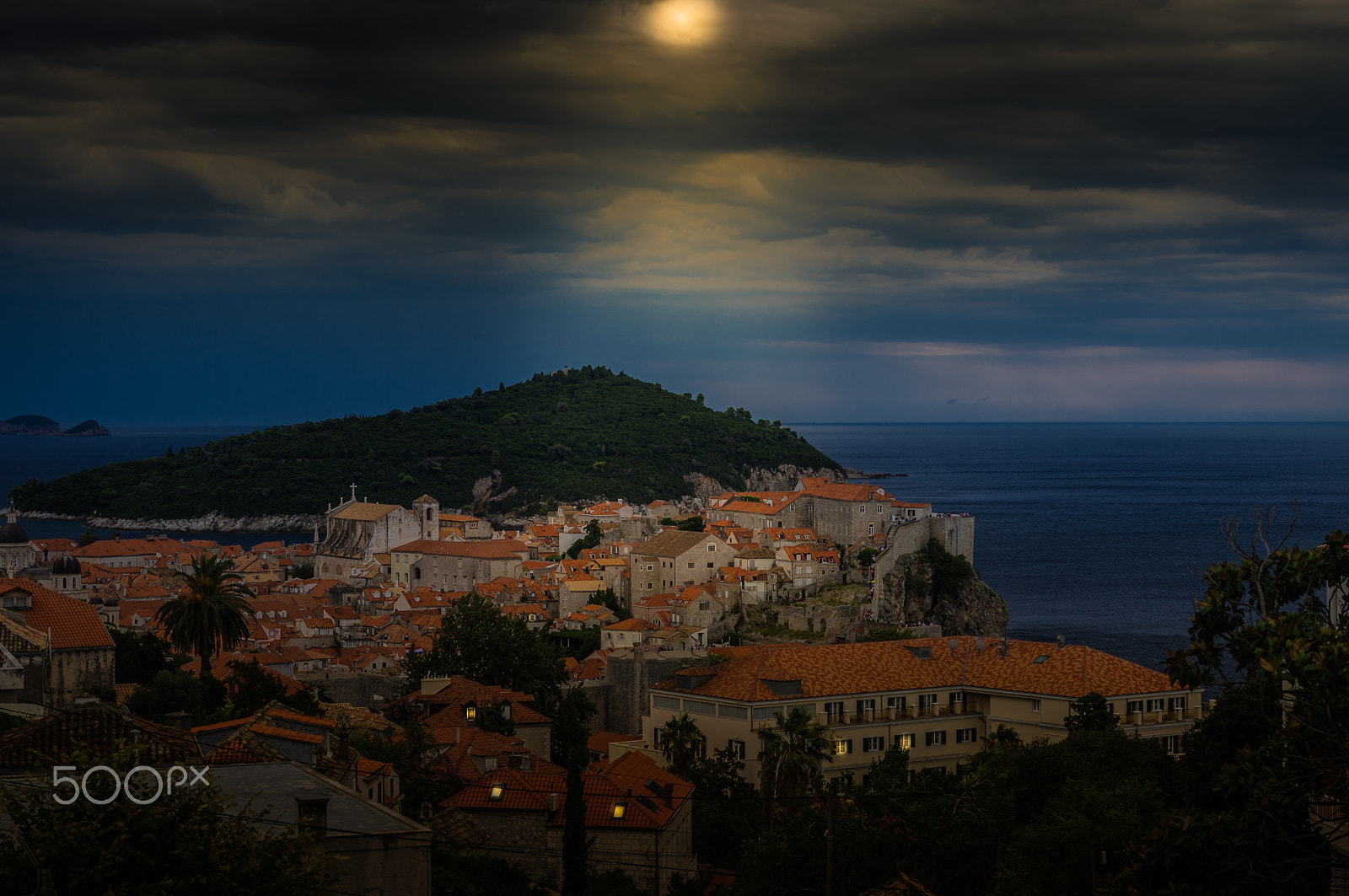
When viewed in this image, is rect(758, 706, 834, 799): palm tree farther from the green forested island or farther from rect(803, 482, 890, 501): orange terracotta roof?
the green forested island

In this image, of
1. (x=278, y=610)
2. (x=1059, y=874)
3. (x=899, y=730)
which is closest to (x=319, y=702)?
(x=899, y=730)

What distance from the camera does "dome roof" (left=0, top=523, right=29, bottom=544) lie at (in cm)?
8625

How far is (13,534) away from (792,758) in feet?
249

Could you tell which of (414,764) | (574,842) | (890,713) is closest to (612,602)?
(890,713)

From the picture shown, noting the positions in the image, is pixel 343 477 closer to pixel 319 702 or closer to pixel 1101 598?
pixel 1101 598

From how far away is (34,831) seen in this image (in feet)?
38.9

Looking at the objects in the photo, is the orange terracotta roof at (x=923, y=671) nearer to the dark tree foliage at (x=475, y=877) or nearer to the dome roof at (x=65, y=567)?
the dark tree foliage at (x=475, y=877)

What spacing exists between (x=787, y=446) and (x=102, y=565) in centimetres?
11801

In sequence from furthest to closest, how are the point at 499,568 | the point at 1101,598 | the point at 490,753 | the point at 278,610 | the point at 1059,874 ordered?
the point at 1101,598, the point at 499,568, the point at 278,610, the point at 490,753, the point at 1059,874

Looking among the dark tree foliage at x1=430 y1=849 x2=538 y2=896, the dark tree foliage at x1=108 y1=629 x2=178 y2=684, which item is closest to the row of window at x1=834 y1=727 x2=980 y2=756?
the dark tree foliage at x1=430 y1=849 x2=538 y2=896

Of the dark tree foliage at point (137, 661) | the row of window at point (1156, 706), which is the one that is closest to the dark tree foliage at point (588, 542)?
the dark tree foliage at point (137, 661)

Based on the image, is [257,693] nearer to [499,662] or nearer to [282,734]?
[499,662]

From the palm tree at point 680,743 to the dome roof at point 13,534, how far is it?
223 ft

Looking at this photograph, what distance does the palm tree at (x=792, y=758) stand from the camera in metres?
28.3
